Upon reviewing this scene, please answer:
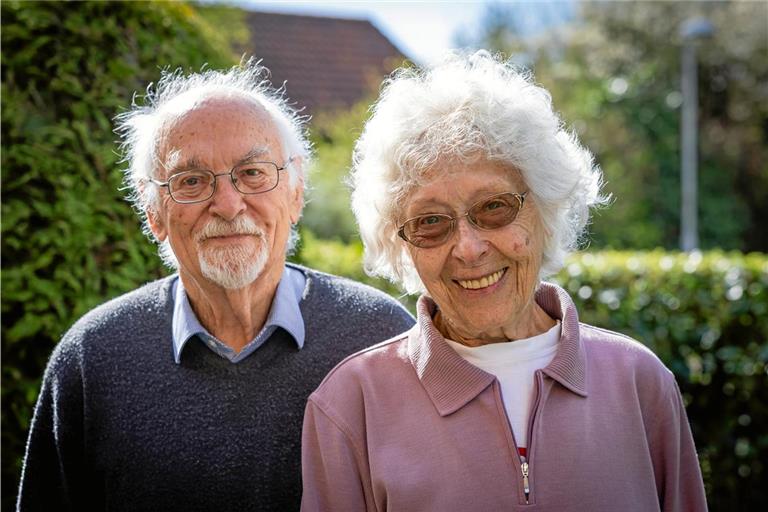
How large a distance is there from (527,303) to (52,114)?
192 centimetres

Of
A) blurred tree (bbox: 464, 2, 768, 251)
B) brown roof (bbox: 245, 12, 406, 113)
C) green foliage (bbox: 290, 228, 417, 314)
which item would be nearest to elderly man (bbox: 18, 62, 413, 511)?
green foliage (bbox: 290, 228, 417, 314)

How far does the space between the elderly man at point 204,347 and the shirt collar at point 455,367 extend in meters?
0.43

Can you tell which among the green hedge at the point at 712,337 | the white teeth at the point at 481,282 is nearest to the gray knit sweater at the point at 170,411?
the white teeth at the point at 481,282

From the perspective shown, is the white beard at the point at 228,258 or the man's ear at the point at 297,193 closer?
the white beard at the point at 228,258

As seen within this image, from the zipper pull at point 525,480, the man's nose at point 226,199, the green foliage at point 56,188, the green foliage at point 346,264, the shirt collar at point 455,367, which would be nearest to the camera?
the zipper pull at point 525,480

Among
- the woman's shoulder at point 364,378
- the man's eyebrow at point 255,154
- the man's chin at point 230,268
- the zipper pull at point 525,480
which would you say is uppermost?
the man's eyebrow at point 255,154

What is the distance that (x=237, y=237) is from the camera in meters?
2.30

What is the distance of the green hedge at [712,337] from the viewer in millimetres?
4539

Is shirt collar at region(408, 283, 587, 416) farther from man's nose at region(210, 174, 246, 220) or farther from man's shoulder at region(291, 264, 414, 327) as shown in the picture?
man's nose at region(210, 174, 246, 220)

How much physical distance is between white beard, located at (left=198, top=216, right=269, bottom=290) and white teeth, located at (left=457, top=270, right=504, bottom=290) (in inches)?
25.0

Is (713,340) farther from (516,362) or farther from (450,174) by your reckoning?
(450,174)

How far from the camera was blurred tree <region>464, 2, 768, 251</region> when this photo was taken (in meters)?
19.9

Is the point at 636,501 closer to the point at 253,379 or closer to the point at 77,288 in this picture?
the point at 253,379

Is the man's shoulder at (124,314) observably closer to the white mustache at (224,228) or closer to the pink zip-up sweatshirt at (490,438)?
the white mustache at (224,228)
